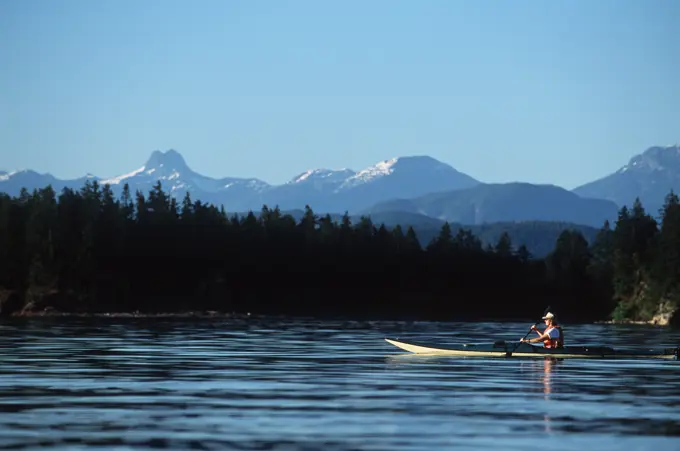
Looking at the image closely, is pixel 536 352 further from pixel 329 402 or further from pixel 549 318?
pixel 329 402

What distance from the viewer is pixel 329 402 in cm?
4453

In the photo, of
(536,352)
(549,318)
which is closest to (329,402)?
(536,352)

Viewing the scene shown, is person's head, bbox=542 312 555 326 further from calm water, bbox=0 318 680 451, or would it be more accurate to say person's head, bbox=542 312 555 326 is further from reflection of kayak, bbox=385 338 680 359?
calm water, bbox=0 318 680 451

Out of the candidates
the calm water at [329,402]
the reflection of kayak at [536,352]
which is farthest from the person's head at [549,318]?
the calm water at [329,402]

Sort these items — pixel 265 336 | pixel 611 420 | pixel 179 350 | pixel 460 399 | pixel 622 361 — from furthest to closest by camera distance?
pixel 265 336, pixel 179 350, pixel 622 361, pixel 460 399, pixel 611 420

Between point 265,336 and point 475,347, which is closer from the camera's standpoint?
point 475,347

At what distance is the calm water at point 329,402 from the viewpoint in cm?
3528

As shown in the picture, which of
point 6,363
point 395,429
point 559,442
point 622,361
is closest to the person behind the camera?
point 559,442

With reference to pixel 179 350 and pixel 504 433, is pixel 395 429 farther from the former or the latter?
pixel 179 350

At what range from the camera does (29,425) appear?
3731 cm

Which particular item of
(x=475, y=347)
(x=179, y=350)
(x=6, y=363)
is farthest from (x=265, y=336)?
(x=6, y=363)

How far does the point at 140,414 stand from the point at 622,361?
35.1 metres

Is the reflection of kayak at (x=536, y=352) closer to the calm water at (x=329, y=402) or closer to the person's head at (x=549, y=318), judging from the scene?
the calm water at (x=329, y=402)

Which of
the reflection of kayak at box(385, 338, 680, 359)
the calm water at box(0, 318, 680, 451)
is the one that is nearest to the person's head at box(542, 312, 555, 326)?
the reflection of kayak at box(385, 338, 680, 359)
